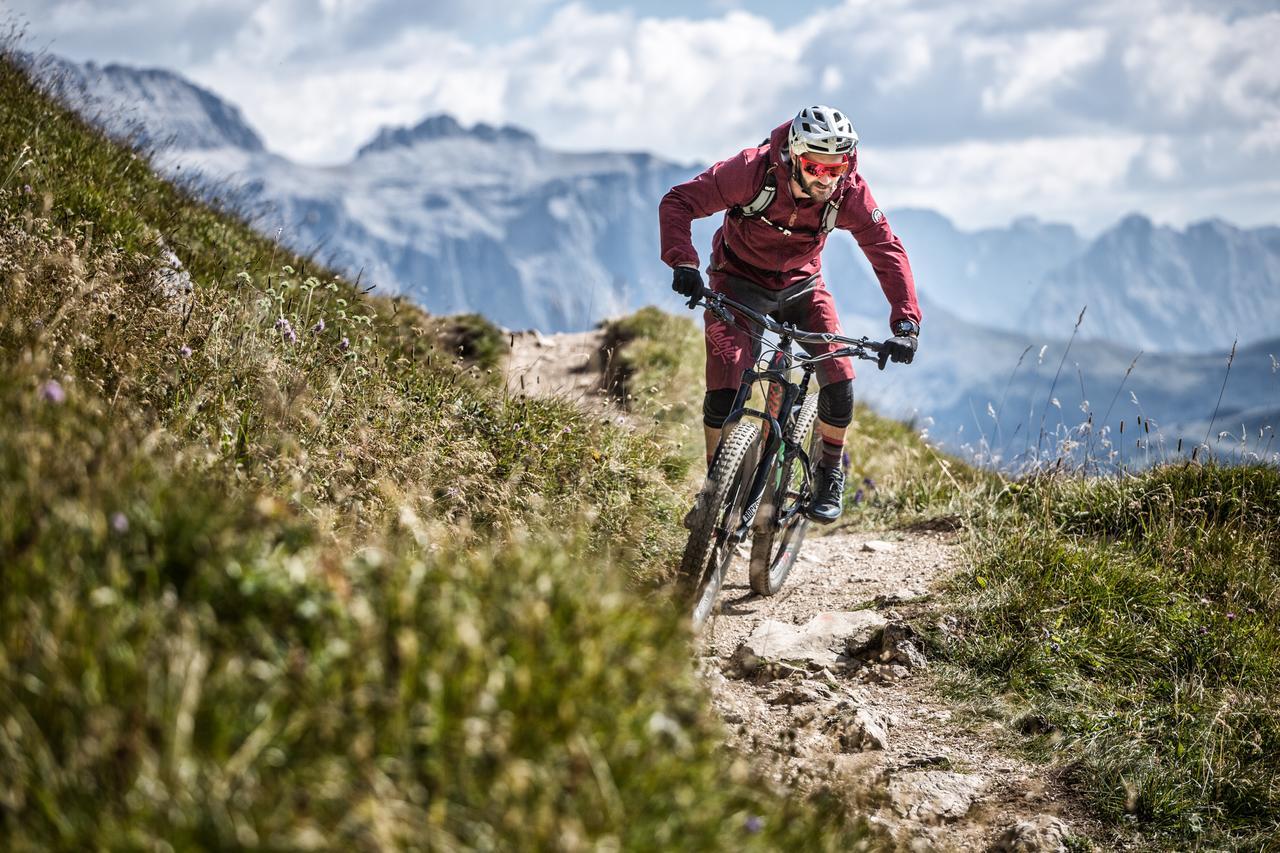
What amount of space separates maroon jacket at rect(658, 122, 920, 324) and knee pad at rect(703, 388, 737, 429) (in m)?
0.94

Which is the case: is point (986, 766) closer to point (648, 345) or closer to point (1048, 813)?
point (1048, 813)

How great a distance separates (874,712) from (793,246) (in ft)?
11.0

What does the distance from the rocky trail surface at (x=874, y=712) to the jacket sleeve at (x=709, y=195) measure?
5.22 ft

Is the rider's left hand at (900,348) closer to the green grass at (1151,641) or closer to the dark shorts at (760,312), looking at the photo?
the dark shorts at (760,312)

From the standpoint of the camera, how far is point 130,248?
602 cm

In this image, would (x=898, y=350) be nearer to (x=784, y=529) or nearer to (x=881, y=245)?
(x=881, y=245)

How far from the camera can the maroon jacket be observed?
21.0 feet

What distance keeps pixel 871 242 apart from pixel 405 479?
386 cm

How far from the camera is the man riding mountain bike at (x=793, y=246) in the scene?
611 cm

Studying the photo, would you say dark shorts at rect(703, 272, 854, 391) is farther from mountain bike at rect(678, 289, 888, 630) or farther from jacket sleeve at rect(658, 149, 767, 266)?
jacket sleeve at rect(658, 149, 767, 266)

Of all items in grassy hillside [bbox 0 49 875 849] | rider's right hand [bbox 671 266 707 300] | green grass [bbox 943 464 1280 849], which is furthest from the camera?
rider's right hand [bbox 671 266 707 300]

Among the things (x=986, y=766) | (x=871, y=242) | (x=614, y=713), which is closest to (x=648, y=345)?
(x=871, y=242)

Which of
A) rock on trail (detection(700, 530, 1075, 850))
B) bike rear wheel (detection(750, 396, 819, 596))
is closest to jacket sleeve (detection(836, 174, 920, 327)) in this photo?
bike rear wheel (detection(750, 396, 819, 596))

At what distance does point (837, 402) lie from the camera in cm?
684
